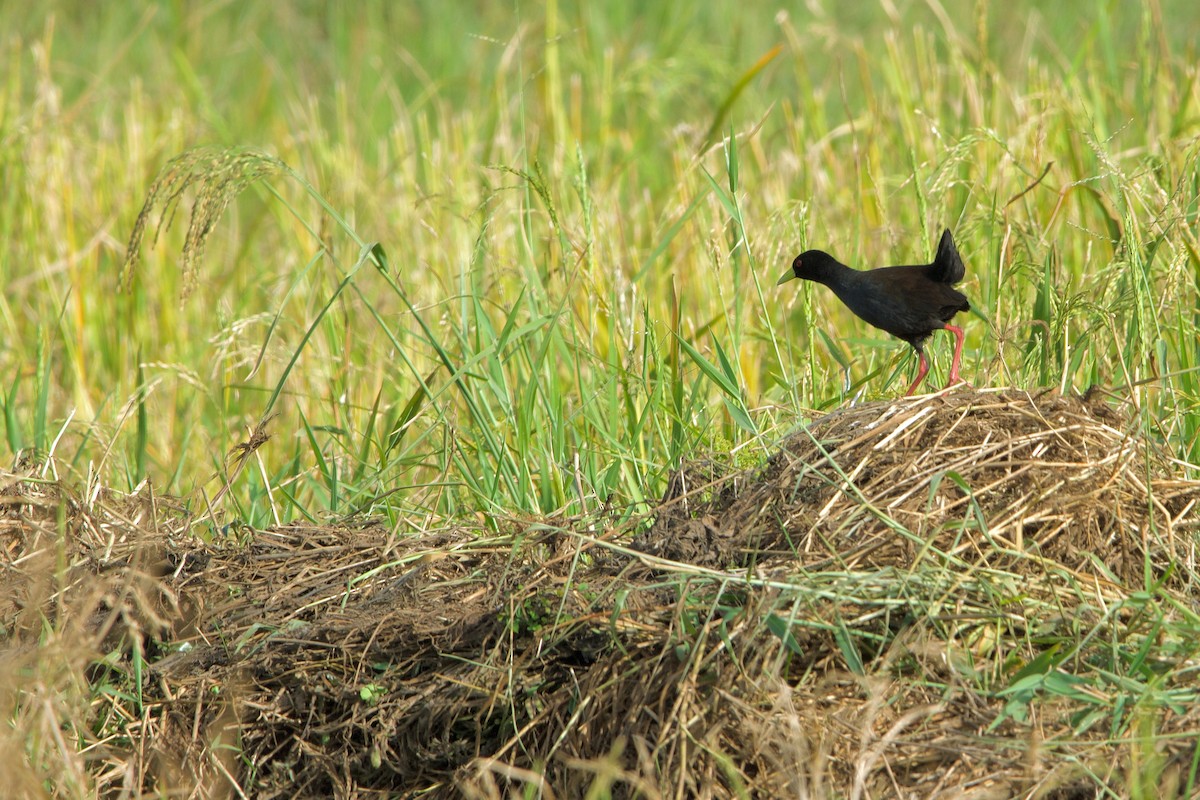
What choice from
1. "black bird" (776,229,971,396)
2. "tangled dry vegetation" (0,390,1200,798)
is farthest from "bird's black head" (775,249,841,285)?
"tangled dry vegetation" (0,390,1200,798)

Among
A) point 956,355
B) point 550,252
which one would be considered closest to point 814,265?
point 956,355

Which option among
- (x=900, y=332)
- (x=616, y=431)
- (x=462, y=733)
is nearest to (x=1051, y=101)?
(x=900, y=332)

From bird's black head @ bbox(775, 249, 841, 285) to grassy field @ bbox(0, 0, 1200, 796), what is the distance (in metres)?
0.14

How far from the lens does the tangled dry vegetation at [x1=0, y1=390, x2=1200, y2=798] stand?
2.33 metres

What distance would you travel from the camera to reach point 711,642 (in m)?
2.44

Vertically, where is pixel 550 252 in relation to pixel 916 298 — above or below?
below

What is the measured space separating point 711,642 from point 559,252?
9.25ft

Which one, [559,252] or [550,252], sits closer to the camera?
[550,252]

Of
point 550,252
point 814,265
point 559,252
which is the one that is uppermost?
point 814,265

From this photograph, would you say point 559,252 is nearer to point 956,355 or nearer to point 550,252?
point 550,252

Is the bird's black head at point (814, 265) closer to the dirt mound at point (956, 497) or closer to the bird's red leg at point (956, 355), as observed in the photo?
the bird's red leg at point (956, 355)

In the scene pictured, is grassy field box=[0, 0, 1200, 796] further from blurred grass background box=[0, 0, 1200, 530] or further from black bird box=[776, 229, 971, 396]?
black bird box=[776, 229, 971, 396]

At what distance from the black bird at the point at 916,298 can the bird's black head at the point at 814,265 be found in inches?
4.6

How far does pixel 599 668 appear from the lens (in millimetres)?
2504
